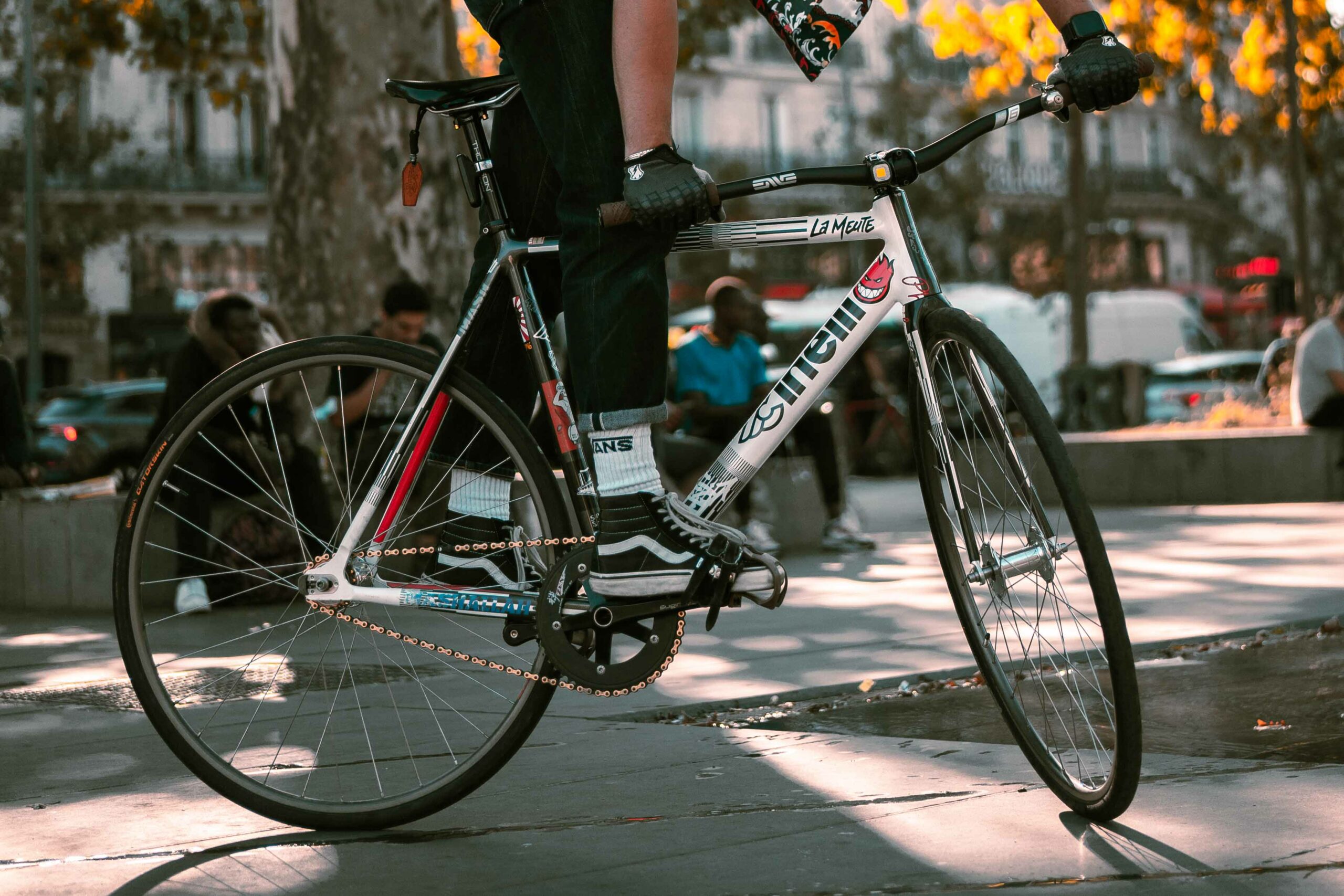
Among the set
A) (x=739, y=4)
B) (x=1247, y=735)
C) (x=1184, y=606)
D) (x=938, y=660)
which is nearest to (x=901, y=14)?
(x=739, y=4)

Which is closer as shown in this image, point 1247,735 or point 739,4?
point 1247,735

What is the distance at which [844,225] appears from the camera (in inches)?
123

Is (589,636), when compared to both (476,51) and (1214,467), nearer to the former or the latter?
(1214,467)

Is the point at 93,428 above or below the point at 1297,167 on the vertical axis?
below

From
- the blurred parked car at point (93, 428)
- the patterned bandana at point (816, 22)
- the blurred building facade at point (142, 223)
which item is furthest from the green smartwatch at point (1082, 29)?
the blurred building facade at point (142, 223)

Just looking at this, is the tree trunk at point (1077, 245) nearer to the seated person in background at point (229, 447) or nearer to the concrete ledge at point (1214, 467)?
the concrete ledge at point (1214, 467)

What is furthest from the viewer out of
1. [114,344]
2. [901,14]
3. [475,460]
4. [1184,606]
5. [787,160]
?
[787,160]

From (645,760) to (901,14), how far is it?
14.7 metres

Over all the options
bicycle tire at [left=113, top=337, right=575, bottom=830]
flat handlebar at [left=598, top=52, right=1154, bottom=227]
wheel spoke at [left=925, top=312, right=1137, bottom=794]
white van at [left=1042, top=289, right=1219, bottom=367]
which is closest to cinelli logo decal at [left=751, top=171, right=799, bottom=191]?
flat handlebar at [left=598, top=52, right=1154, bottom=227]

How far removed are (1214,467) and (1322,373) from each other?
99 centimetres

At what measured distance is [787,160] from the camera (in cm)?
4809

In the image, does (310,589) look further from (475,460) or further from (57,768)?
(57,768)

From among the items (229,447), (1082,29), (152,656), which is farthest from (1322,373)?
(152,656)

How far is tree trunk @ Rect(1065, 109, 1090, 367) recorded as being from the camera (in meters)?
23.3
